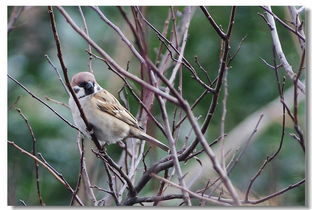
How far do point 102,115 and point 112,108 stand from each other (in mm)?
63

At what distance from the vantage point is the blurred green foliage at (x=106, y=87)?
273 centimetres

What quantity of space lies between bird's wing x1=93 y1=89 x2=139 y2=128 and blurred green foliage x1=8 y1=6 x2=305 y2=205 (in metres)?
0.24

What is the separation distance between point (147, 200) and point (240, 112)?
1.15 metres

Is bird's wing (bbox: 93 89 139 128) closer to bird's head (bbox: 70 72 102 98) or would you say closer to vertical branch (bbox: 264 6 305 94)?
bird's head (bbox: 70 72 102 98)

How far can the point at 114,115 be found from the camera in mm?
2426

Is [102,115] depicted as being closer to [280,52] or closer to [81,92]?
[81,92]

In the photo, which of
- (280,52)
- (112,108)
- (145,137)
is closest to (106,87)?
(112,108)

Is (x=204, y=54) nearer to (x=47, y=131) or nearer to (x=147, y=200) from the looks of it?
(x=47, y=131)

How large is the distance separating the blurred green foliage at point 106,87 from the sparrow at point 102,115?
221 mm

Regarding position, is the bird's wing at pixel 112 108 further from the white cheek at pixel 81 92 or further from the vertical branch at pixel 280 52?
the vertical branch at pixel 280 52

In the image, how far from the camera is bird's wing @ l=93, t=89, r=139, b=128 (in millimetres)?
2393

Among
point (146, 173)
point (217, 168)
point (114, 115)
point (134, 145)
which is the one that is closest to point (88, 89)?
point (114, 115)

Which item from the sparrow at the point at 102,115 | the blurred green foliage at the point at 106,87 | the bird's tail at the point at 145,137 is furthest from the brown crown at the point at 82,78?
the blurred green foliage at the point at 106,87

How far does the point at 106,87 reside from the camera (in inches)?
119
